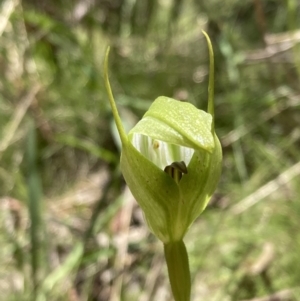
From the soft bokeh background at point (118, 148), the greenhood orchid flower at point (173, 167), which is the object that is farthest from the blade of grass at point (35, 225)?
the greenhood orchid flower at point (173, 167)

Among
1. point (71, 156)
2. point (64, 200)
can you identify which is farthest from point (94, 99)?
point (64, 200)

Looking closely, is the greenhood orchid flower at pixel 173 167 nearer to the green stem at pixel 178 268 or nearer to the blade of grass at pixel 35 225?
the green stem at pixel 178 268

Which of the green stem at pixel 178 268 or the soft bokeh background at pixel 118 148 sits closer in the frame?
the green stem at pixel 178 268

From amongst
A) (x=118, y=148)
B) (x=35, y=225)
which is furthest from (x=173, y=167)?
(x=118, y=148)

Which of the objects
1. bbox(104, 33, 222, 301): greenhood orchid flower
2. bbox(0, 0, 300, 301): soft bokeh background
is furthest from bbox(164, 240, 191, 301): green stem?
bbox(0, 0, 300, 301): soft bokeh background

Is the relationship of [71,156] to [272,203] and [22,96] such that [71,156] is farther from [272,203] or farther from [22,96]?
[272,203]

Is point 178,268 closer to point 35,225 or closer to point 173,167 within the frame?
point 173,167

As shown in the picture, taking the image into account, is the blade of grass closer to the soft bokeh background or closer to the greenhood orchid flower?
the soft bokeh background

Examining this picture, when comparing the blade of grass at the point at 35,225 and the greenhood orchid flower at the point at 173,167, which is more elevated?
the greenhood orchid flower at the point at 173,167
